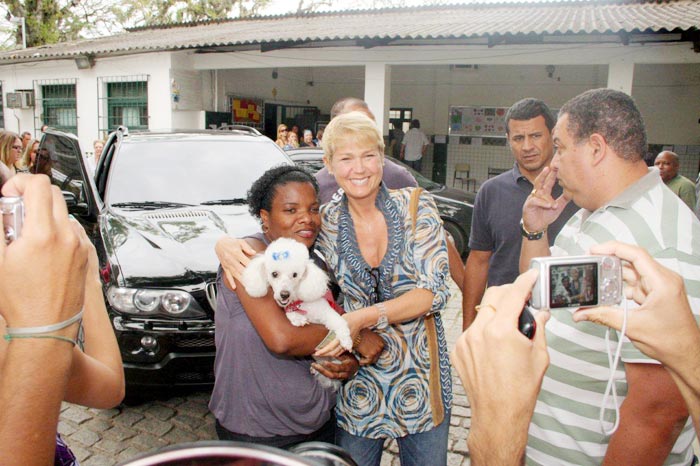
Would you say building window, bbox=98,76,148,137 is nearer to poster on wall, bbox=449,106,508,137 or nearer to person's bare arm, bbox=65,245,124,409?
poster on wall, bbox=449,106,508,137

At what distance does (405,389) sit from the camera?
86.1 inches

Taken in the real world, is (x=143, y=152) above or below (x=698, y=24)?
below

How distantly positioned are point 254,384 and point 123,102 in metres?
15.7

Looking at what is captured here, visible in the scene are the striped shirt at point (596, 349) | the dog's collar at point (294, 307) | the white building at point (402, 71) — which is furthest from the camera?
the white building at point (402, 71)

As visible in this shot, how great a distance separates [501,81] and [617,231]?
15.4 metres

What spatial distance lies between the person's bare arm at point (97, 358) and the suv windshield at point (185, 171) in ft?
10.4

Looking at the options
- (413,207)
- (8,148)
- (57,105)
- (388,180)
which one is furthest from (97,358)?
(57,105)

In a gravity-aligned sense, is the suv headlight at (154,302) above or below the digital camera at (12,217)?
below

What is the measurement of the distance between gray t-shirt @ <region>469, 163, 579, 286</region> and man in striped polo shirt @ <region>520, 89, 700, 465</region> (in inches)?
44.7

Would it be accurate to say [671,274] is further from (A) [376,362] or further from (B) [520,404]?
(A) [376,362]

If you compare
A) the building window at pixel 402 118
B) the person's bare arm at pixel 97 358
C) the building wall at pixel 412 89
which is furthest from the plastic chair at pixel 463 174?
the person's bare arm at pixel 97 358

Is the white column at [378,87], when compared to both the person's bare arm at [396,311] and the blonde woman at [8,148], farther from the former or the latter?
the person's bare arm at [396,311]

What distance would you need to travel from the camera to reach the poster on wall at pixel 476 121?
15.7 meters

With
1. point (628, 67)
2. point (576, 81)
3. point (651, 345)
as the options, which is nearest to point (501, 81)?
point (576, 81)
